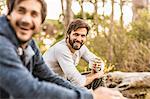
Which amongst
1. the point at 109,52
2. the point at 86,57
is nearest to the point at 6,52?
the point at 86,57

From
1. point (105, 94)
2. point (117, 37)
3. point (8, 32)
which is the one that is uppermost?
point (8, 32)

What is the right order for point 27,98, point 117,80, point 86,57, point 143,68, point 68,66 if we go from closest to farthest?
1. point 27,98
2. point 68,66
3. point 86,57
4. point 117,80
5. point 143,68

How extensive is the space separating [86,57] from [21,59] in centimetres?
326

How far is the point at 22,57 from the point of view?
1.86 metres

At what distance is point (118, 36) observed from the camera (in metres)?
10.4

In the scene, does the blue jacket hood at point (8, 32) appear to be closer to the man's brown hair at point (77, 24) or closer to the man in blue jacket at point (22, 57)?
the man in blue jacket at point (22, 57)

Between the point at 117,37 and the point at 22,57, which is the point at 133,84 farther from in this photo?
the point at 22,57

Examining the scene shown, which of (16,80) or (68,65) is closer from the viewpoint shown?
(16,80)

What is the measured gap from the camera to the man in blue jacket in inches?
64.9

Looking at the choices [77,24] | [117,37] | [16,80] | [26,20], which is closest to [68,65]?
[77,24]

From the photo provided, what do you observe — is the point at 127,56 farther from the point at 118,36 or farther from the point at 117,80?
the point at 117,80

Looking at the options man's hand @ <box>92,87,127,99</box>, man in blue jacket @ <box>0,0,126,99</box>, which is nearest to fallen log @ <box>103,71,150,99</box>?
man's hand @ <box>92,87,127,99</box>

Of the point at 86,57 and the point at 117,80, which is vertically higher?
the point at 86,57

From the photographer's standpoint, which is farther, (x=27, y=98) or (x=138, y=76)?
(x=138, y=76)
